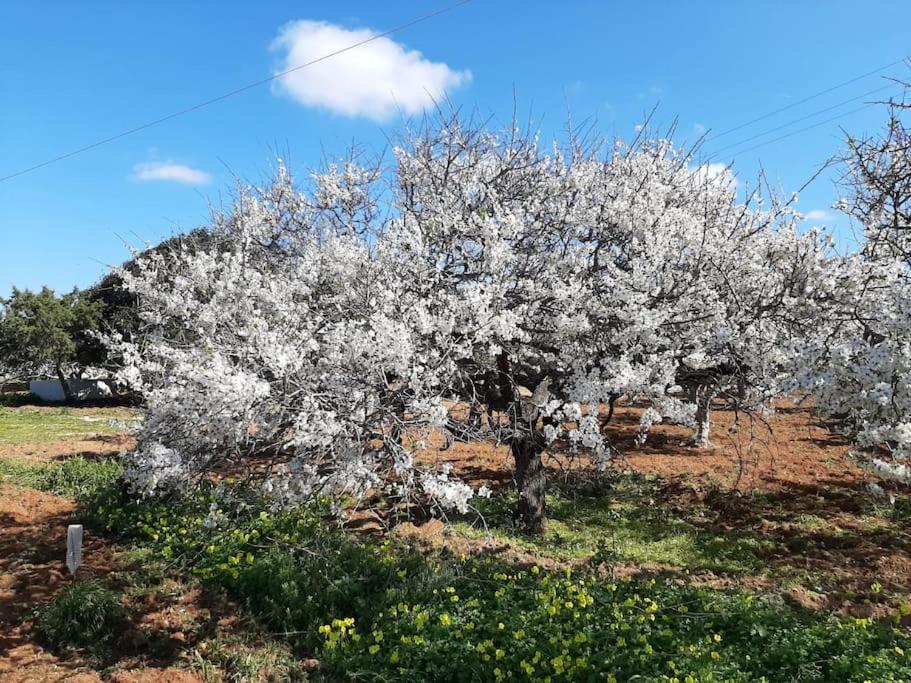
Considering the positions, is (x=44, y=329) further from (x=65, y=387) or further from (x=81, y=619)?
(x=81, y=619)

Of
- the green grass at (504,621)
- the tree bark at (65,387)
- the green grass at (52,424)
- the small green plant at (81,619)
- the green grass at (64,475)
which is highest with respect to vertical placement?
the tree bark at (65,387)

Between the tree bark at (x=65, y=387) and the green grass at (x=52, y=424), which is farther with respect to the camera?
the tree bark at (x=65, y=387)

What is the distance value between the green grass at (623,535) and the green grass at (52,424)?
8.41 meters

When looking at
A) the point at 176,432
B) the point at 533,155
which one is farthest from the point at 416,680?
the point at 533,155

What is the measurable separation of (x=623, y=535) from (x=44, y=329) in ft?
87.1

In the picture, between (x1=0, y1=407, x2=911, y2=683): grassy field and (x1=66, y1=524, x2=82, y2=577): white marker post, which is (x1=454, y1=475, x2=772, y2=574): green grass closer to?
(x1=0, y1=407, x2=911, y2=683): grassy field

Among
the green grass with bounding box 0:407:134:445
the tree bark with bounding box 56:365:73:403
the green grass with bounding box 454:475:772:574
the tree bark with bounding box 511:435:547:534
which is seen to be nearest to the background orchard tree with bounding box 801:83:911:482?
the green grass with bounding box 454:475:772:574

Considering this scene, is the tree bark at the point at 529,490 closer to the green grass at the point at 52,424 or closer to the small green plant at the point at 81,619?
the small green plant at the point at 81,619

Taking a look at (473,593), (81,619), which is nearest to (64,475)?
(81,619)

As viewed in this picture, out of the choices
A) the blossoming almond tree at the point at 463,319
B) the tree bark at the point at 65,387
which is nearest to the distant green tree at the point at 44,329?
the tree bark at the point at 65,387

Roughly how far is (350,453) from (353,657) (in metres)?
1.63

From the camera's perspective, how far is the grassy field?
15.1 ft

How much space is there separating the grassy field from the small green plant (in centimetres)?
2

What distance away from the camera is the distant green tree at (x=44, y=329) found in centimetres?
2583
